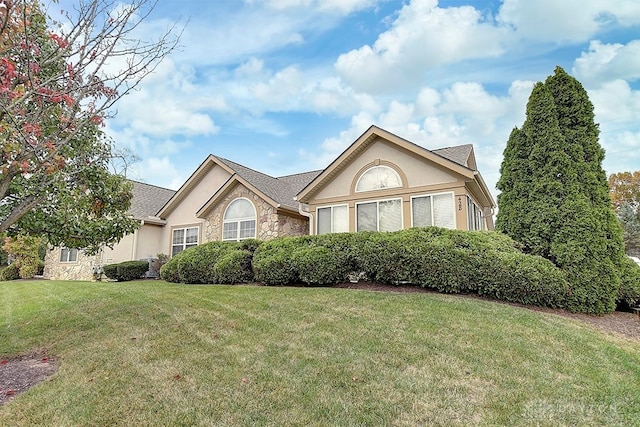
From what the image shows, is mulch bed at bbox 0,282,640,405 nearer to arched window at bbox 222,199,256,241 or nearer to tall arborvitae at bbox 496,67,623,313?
tall arborvitae at bbox 496,67,623,313

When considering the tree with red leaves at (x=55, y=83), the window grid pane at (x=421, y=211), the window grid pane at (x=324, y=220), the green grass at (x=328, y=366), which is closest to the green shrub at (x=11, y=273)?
the green grass at (x=328, y=366)

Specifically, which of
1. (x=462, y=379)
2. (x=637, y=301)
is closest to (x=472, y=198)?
(x=637, y=301)

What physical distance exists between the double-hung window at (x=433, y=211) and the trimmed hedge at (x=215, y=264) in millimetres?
5264

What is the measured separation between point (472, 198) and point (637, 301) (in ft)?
17.3

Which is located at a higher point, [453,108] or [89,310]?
[453,108]

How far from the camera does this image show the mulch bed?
4.37m

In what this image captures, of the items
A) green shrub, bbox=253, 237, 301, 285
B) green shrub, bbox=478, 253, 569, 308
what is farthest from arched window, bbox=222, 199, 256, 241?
green shrub, bbox=478, 253, 569, 308

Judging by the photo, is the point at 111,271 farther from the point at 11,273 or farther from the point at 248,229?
the point at 11,273

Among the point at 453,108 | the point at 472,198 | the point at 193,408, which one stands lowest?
the point at 193,408

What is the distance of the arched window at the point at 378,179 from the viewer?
496 inches

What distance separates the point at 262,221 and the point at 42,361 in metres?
10.2

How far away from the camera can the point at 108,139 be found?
6.96m

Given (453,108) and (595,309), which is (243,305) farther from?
(453,108)

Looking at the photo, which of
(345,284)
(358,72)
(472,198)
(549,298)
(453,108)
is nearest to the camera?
(549,298)
